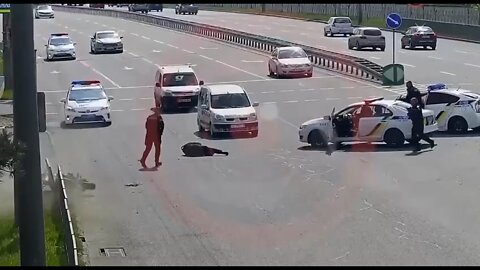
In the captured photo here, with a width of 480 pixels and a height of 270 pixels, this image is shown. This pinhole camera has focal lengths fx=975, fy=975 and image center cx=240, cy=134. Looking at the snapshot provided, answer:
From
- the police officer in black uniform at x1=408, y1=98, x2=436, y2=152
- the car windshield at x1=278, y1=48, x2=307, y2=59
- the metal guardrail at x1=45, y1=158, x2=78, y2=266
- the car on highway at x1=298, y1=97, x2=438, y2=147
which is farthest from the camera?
the car windshield at x1=278, y1=48, x2=307, y2=59

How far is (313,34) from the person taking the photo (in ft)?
237

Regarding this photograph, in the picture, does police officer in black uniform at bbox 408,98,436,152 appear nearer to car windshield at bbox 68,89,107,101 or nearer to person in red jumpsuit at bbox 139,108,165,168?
person in red jumpsuit at bbox 139,108,165,168

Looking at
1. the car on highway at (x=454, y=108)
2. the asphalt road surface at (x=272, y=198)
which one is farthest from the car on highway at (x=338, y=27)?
the car on highway at (x=454, y=108)

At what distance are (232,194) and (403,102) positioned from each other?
26.7 feet

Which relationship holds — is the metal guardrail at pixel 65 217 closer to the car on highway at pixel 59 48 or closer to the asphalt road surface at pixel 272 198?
the asphalt road surface at pixel 272 198

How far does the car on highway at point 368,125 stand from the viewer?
2561cm

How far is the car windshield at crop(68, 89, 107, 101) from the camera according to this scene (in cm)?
3266

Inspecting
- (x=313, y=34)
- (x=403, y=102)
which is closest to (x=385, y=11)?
(x=313, y=34)

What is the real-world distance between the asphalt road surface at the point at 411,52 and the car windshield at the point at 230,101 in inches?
507

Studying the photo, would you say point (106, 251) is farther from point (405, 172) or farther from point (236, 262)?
point (405, 172)

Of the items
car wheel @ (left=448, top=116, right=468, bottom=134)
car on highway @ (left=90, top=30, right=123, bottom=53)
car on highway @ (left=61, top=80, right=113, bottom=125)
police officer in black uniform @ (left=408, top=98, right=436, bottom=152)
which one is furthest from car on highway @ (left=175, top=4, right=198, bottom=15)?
police officer in black uniform @ (left=408, top=98, right=436, bottom=152)

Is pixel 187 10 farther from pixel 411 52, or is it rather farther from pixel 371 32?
pixel 411 52

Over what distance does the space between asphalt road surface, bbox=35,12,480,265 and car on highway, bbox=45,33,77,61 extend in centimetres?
2026

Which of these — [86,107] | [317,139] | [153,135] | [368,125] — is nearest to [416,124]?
[368,125]
